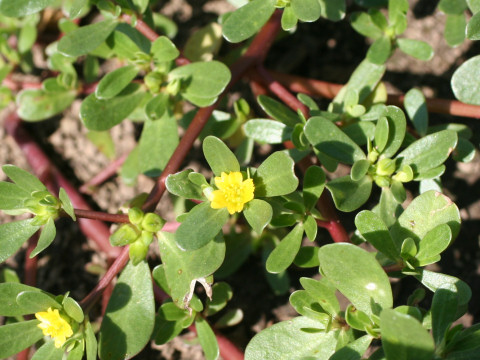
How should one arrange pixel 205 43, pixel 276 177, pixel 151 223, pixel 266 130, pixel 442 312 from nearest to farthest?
pixel 442 312
pixel 276 177
pixel 151 223
pixel 266 130
pixel 205 43

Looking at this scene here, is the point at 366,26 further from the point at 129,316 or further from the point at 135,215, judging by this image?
the point at 129,316

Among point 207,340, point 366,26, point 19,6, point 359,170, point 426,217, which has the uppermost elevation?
point 19,6

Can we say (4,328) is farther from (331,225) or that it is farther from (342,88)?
(342,88)

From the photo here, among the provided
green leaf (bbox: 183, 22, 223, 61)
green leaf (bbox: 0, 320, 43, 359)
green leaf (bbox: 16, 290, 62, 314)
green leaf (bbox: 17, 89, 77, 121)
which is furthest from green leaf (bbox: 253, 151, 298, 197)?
green leaf (bbox: 17, 89, 77, 121)

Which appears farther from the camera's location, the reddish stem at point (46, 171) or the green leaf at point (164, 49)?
the reddish stem at point (46, 171)

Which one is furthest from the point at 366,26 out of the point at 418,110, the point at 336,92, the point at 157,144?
the point at 157,144

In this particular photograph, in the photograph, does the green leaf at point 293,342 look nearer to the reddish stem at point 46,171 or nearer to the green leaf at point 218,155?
the green leaf at point 218,155

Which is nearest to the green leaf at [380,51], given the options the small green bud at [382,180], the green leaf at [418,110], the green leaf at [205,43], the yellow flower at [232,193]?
the green leaf at [418,110]
